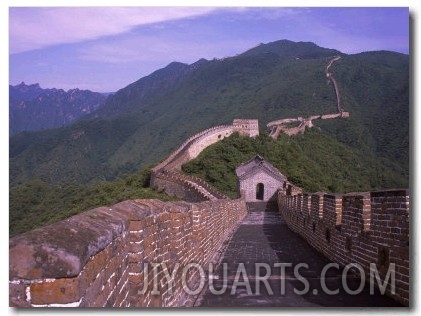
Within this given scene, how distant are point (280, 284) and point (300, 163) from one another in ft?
96.8

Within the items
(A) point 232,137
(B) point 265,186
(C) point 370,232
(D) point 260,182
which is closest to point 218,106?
(A) point 232,137

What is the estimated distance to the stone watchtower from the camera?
26.8 m

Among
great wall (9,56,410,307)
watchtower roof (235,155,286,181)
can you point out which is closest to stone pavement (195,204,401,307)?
great wall (9,56,410,307)

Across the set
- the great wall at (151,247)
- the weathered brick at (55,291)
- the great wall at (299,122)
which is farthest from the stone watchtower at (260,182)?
the weathered brick at (55,291)

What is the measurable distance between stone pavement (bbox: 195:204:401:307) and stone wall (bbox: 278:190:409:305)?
0.19 m

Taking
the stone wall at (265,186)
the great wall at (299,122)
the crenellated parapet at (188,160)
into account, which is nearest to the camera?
the stone wall at (265,186)

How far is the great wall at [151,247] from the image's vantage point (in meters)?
2.07

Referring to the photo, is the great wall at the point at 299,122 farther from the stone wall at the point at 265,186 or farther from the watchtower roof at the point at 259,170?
the stone wall at the point at 265,186

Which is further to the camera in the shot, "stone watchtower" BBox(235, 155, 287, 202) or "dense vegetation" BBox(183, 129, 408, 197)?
"dense vegetation" BBox(183, 129, 408, 197)

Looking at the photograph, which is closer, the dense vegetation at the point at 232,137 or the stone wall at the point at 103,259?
the stone wall at the point at 103,259

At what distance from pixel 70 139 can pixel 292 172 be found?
1542 cm

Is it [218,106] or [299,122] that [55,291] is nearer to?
[299,122]

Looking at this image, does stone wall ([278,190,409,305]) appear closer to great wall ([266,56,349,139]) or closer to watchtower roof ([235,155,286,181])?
watchtower roof ([235,155,286,181])

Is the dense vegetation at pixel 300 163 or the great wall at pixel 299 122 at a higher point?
the great wall at pixel 299 122
